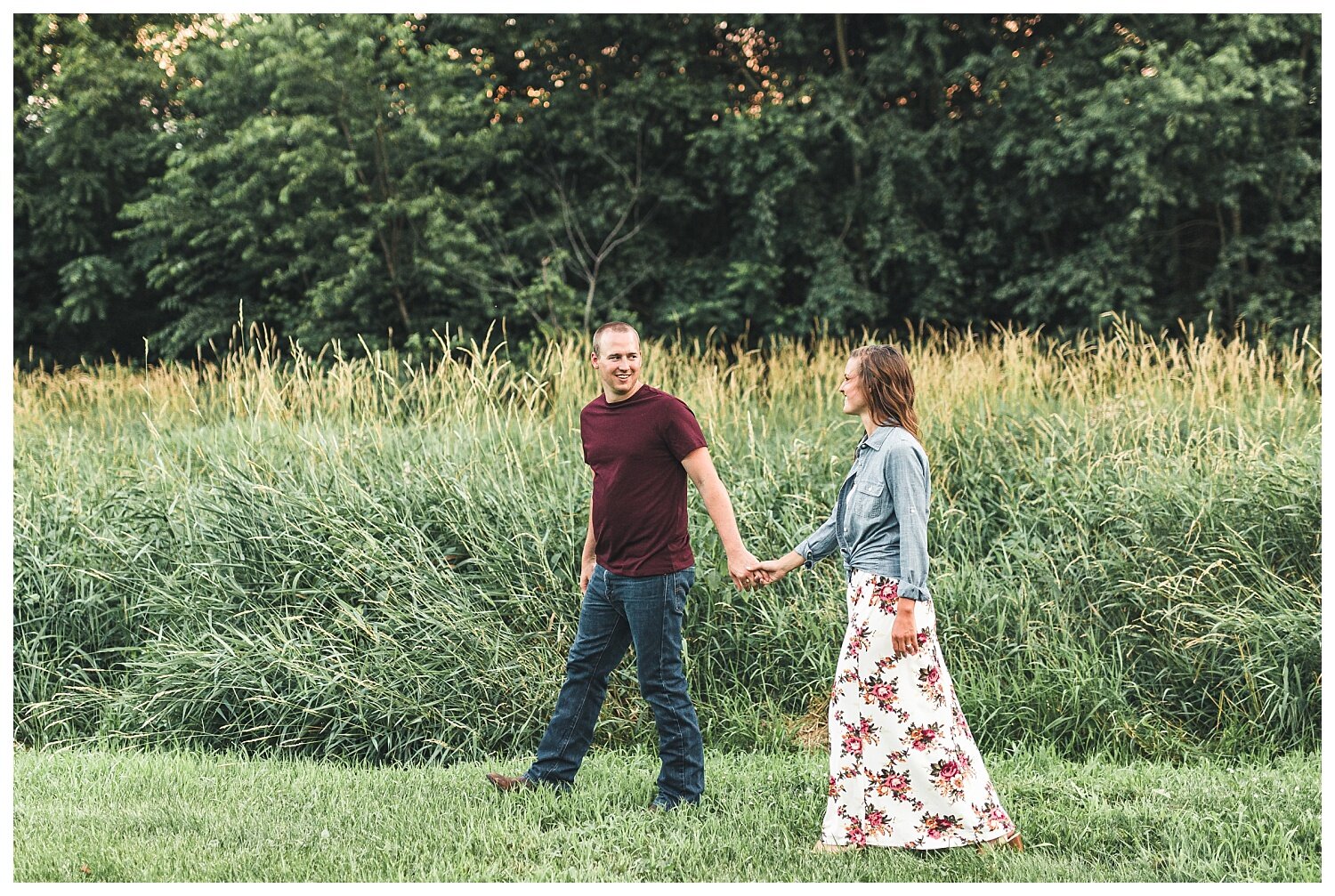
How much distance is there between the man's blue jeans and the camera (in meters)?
3.88

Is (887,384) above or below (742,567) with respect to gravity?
above

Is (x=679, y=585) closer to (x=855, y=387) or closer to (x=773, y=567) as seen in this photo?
(x=773, y=567)

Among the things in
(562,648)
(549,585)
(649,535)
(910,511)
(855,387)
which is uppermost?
(855,387)

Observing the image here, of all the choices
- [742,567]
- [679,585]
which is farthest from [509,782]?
[742,567]

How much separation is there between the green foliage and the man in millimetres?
11275

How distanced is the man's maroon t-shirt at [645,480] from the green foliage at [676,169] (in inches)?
445

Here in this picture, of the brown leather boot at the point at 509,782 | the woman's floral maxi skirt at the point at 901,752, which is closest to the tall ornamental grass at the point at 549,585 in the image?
the brown leather boot at the point at 509,782

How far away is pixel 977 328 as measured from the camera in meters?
16.8

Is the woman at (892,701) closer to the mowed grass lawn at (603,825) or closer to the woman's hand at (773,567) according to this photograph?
the mowed grass lawn at (603,825)

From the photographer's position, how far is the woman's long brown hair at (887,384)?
11.7 ft

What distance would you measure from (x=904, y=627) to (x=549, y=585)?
2362 millimetres

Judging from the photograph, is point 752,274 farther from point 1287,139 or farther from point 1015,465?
point 1015,465

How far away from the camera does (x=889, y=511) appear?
3.55 meters

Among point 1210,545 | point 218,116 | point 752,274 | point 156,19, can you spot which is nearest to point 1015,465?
point 1210,545
